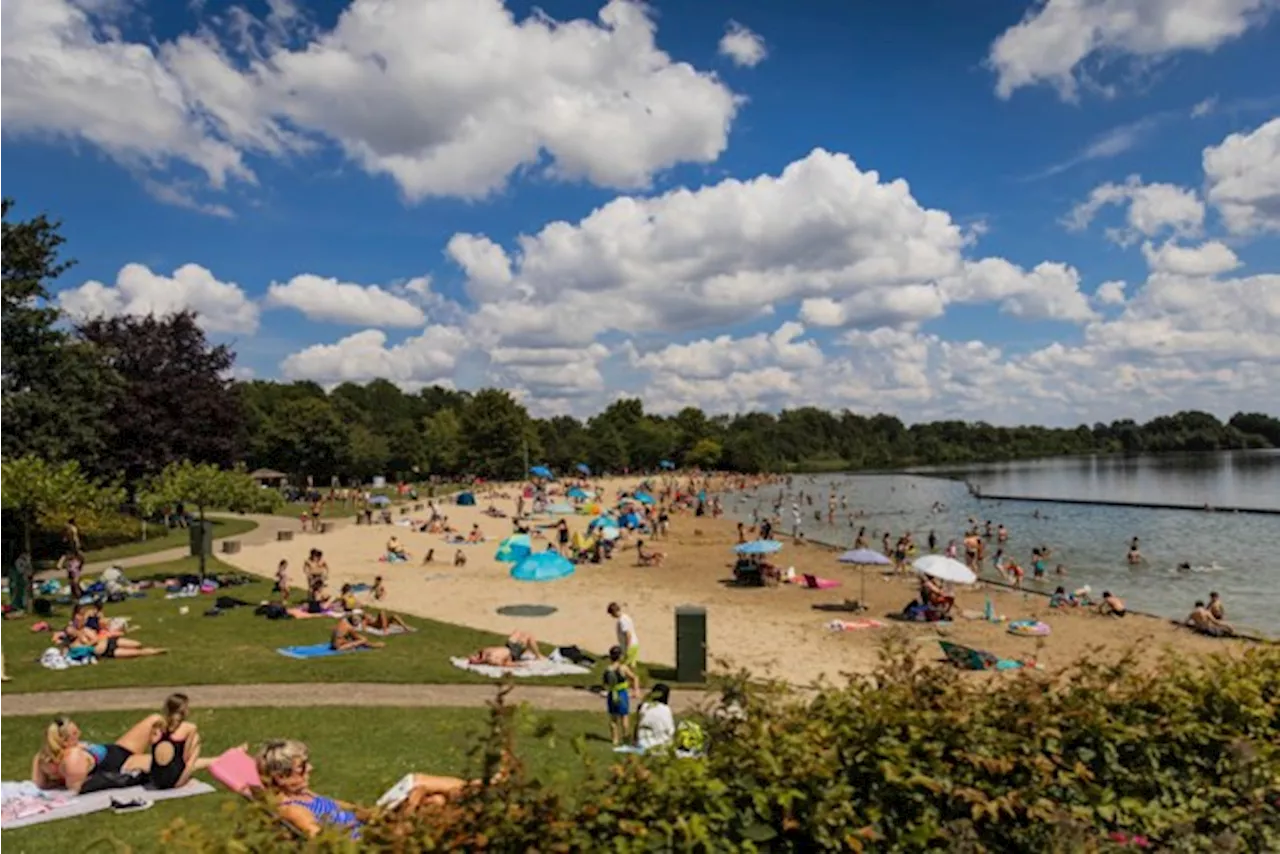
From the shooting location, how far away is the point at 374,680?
1305 centimetres

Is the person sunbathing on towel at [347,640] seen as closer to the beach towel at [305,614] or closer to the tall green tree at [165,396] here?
the beach towel at [305,614]

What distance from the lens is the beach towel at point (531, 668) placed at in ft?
45.4

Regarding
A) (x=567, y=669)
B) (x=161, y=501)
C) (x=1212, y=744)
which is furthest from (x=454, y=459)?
(x=1212, y=744)

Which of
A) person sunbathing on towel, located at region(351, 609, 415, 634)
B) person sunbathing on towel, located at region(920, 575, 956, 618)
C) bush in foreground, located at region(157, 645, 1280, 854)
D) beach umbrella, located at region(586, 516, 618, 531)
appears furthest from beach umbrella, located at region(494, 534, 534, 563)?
bush in foreground, located at region(157, 645, 1280, 854)

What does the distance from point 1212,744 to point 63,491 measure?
2142cm

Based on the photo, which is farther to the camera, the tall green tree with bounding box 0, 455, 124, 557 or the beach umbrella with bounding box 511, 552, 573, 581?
the beach umbrella with bounding box 511, 552, 573, 581

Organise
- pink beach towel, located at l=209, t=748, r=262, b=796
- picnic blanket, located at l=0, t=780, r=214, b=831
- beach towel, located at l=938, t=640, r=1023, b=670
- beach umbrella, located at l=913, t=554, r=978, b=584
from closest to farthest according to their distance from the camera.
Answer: pink beach towel, located at l=209, t=748, r=262, b=796 < picnic blanket, located at l=0, t=780, r=214, b=831 < beach towel, located at l=938, t=640, r=1023, b=670 < beach umbrella, located at l=913, t=554, r=978, b=584

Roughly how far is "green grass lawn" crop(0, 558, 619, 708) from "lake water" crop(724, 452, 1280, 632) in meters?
22.5

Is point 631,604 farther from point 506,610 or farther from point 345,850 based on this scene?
point 345,850

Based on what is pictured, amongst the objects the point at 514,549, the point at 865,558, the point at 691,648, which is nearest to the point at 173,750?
the point at 691,648

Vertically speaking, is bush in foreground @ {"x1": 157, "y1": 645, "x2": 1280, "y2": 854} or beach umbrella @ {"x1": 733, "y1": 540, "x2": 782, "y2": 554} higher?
bush in foreground @ {"x1": 157, "y1": 645, "x2": 1280, "y2": 854}

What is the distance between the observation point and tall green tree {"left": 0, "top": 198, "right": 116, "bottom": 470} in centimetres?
2458

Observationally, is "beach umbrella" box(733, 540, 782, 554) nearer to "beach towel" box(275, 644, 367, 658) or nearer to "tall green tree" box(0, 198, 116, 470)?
"beach towel" box(275, 644, 367, 658)

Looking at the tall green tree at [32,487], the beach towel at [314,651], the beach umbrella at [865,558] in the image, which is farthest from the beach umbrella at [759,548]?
the tall green tree at [32,487]
